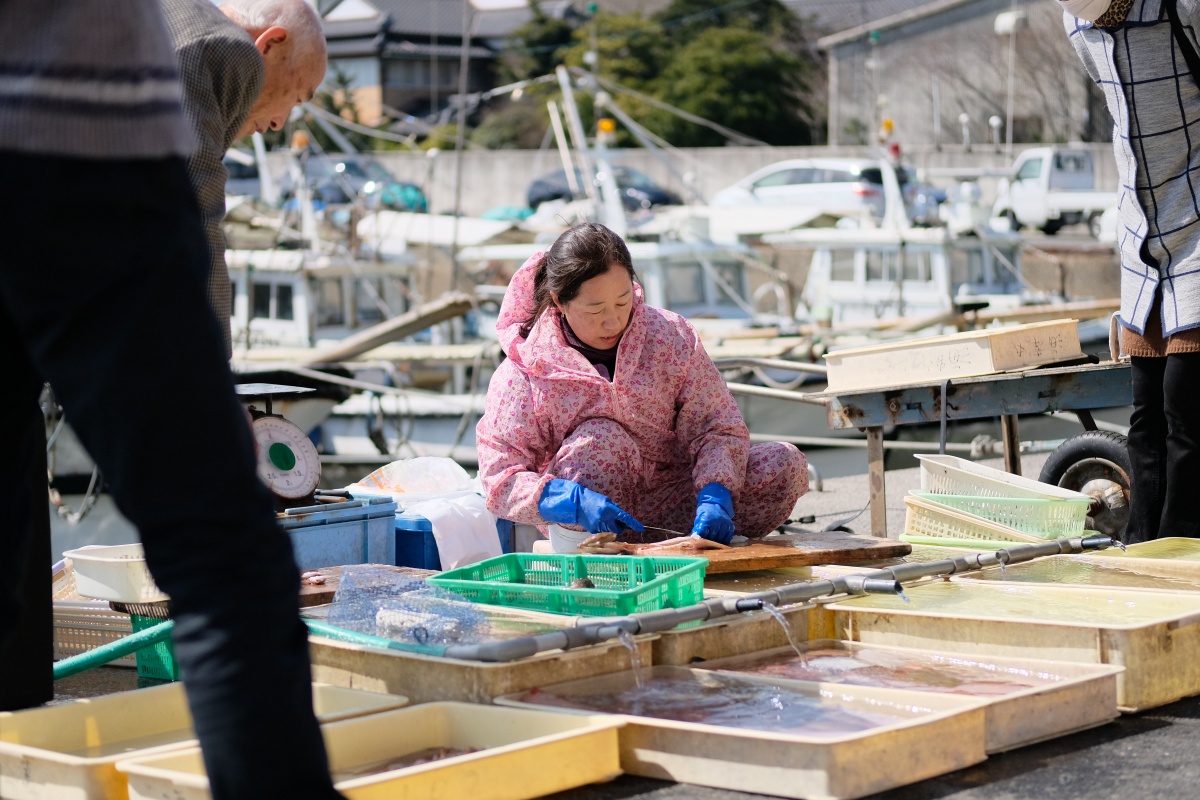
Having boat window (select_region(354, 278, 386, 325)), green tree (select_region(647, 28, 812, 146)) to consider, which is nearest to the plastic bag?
boat window (select_region(354, 278, 386, 325))

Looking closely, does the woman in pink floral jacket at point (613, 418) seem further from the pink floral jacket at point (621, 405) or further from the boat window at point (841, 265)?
the boat window at point (841, 265)

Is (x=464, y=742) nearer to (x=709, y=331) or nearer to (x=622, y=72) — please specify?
(x=709, y=331)

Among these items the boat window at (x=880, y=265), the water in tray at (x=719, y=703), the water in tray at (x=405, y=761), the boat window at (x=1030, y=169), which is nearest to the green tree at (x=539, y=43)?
the boat window at (x=1030, y=169)

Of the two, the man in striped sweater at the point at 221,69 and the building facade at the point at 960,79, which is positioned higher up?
the building facade at the point at 960,79

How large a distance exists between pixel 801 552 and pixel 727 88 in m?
36.8

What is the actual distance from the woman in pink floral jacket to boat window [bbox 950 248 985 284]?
14.4 metres

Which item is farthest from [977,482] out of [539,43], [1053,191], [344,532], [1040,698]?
[539,43]

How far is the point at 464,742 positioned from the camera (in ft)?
8.45

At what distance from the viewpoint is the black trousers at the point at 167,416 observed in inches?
59.7

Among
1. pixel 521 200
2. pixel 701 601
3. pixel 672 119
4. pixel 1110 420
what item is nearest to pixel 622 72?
pixel 672 119

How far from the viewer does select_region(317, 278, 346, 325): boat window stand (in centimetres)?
1766

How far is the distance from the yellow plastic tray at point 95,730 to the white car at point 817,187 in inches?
917

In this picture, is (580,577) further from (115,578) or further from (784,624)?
(115,578)

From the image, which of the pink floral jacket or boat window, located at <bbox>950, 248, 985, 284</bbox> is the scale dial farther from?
boat window, located at <bbox>950, 248, 985, 284</bbox>
